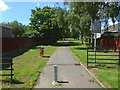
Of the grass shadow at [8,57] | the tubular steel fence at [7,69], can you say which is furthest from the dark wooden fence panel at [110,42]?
the tubular steel fence at [7,69]

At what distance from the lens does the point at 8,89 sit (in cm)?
1065

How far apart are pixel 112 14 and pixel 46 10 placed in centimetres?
3409

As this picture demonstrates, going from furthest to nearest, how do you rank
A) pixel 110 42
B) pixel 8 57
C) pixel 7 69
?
1. pixel 110 42
2. pixel 8 57
3. pixel 7 69

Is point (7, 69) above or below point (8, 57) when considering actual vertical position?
above

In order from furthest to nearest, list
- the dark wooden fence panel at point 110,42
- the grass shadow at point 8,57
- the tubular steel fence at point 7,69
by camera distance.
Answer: the dark wooden fence panel at point 110,42 → the grass shadow at point 8,57 → the tubular steel fence at point 7,69

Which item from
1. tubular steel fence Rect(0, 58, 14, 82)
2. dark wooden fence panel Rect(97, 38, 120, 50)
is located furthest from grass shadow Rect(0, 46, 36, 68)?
dark wooden fence panel Rect(97, 38, 120, 50)

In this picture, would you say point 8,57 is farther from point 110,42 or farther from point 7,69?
point 110,42

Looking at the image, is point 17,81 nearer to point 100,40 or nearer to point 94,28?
point 94,28

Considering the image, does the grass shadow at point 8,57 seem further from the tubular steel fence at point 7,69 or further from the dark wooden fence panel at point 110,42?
the dark wooden fence panel at point 110,42

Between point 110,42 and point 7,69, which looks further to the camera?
point 110,42

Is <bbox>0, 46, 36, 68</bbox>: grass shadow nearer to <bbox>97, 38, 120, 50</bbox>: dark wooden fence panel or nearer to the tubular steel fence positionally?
the tubular steel fence

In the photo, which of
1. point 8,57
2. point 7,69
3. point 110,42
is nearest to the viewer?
point 7,69

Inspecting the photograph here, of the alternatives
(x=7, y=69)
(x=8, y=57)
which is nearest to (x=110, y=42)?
(x=8, y=57)

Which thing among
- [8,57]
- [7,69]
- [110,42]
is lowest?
[8,57]
